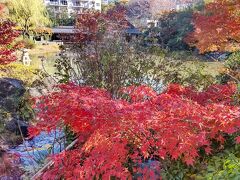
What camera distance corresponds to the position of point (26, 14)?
74.5ft

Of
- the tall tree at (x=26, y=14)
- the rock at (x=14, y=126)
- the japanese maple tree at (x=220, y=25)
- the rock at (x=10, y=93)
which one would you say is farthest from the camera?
the tall tree at (x=26, y=14)

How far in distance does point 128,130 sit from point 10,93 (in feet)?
17.2

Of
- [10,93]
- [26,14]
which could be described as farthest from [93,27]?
[26,14]

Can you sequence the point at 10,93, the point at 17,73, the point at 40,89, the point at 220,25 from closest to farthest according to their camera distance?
the point at 40,89, the point at 10,93, the point at 220,25, the point at 17,73

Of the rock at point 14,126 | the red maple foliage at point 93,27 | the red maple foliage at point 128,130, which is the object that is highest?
the red maple foliage at point 93,27

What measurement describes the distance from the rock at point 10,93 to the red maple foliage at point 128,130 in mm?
3257

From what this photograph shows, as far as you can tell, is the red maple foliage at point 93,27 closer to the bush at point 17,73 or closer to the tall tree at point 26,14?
the bush at point 17,73

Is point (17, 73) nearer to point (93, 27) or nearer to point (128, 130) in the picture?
Result: point (93, 27)

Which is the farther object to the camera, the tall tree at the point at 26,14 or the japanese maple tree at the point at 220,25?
the tall tree at the point at 26,14

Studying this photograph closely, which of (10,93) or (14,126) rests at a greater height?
(10,93)

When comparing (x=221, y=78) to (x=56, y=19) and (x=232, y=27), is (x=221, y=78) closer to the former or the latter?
(x=232, y=27)

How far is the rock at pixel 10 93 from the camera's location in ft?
20.6

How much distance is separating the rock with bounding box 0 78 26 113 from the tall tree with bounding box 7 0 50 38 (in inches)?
636

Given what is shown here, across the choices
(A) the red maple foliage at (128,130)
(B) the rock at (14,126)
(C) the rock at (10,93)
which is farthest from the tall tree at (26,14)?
(A) the red maple foliage at (128,130)
